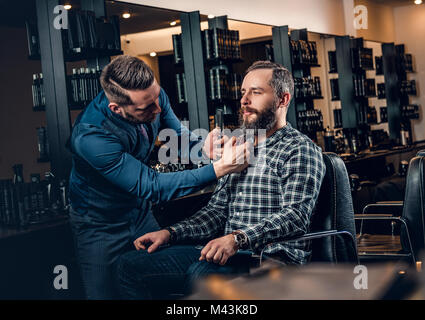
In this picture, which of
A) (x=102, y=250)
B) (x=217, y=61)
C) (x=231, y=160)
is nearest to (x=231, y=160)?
(x=231, y=160)

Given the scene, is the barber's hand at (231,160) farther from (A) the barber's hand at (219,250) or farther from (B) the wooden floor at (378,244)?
(B) the wooden floor at (378,244)

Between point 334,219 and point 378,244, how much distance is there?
43.3 inches

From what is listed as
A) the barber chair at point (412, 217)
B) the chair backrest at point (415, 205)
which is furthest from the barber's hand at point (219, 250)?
the chair backrest at point (415, 205)

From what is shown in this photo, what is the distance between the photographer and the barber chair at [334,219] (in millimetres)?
2354

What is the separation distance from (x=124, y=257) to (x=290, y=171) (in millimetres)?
755

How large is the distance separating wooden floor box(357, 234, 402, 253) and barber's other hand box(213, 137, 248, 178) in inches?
51.5

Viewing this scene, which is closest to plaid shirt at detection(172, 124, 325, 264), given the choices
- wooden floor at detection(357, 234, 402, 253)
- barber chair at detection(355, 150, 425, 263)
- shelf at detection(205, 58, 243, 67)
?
barber chair at detection(355, 150, 425, 263)

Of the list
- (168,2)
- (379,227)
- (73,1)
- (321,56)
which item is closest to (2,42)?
(73,1)

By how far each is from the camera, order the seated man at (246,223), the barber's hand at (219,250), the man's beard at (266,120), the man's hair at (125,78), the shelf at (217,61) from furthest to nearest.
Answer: the shelf at (217,61)
the man's beard at (266,120)
the man's hair at (125,78)
the seated man at (246,223)
the barber's hand at (219,250)

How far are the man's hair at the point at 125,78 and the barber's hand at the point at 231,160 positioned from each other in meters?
0.46

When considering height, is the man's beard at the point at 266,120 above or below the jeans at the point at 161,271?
above

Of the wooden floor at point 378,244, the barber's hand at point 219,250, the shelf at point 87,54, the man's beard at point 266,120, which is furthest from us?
the shelf at point 87,54

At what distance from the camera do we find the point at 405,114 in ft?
31.9

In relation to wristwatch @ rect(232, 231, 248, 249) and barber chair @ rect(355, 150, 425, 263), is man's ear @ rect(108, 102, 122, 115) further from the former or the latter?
barber chair @ rect(355, 150, 425, 263)
